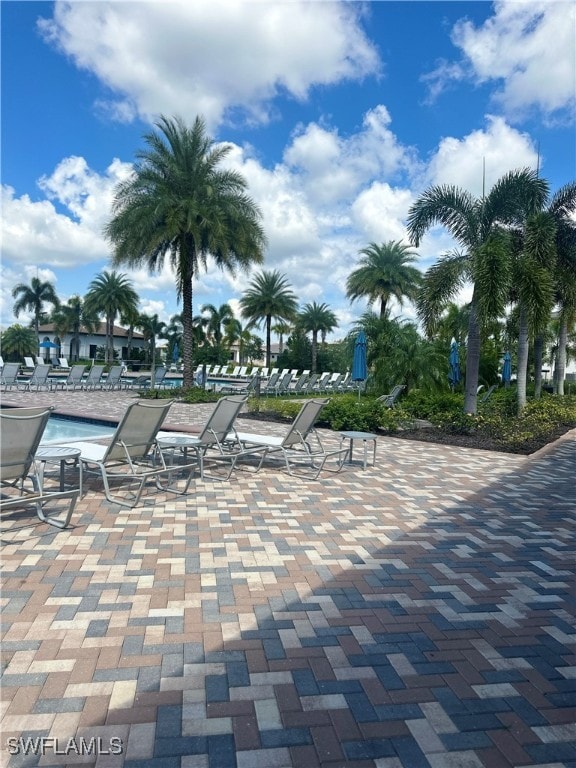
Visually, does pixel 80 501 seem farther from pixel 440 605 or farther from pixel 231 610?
pixel 440 605

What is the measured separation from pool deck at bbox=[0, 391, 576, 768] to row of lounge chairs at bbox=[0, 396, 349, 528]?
32cm

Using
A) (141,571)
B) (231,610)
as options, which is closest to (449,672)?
(231,610)

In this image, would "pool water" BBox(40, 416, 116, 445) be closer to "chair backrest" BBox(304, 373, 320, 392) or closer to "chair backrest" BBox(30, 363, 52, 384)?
"chair backrest" BBox(30, 363, 52, 384)

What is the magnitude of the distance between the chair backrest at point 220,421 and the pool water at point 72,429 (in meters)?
4.91

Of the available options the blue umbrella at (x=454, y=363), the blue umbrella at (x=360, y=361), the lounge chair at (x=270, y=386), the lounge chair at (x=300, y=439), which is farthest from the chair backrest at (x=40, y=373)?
the lounge chair at (x=300, y=439)

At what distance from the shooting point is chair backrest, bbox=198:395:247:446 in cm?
647

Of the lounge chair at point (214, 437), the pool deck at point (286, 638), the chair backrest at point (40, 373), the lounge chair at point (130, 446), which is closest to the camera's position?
the pool deck at point (286, 638)

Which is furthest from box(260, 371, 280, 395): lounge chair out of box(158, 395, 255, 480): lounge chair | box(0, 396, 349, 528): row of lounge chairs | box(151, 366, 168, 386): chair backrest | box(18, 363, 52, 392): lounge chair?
box(158, 395, 255, 480): lounge chair

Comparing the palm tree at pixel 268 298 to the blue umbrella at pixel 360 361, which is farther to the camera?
the palm tree at pixel 268 298

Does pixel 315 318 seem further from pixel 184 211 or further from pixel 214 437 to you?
pixel 214 437

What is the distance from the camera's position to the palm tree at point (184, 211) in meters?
19.2

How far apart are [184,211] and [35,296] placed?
43.2 meters

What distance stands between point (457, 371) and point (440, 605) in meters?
15.6

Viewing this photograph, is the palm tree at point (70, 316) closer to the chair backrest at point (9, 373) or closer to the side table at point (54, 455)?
the chair backrest at point (9, 373)
